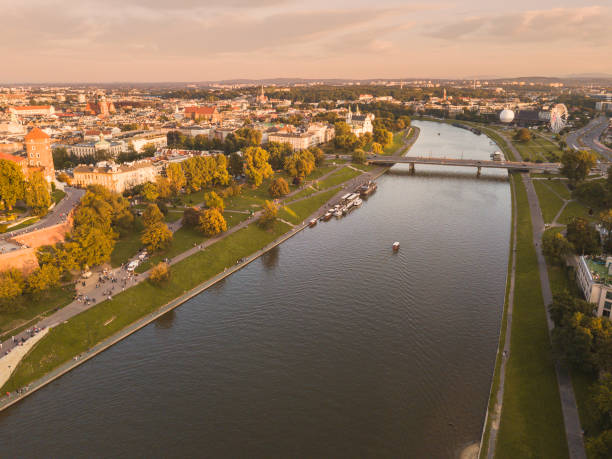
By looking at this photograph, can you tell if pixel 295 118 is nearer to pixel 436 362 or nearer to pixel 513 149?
pixel 513 149

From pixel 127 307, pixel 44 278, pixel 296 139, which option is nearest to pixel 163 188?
pixel 44 278

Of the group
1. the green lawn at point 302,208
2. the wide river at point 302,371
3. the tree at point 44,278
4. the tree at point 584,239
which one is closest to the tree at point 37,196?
the tree at point 44,278

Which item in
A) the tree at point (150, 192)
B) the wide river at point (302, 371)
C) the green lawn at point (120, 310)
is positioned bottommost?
the wide river at point (302, 371)

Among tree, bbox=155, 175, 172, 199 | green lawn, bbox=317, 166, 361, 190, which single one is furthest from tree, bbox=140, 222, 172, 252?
green lawn, bbox=317, 166, 361, 190

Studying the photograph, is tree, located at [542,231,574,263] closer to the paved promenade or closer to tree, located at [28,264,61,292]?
the paved promenade

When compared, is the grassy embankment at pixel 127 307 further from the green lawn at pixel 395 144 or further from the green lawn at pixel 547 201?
the green lawn at pixel 395 144

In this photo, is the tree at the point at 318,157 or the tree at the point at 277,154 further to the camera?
the tree at the point at 318,157

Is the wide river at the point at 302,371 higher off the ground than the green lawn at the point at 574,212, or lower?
lower
